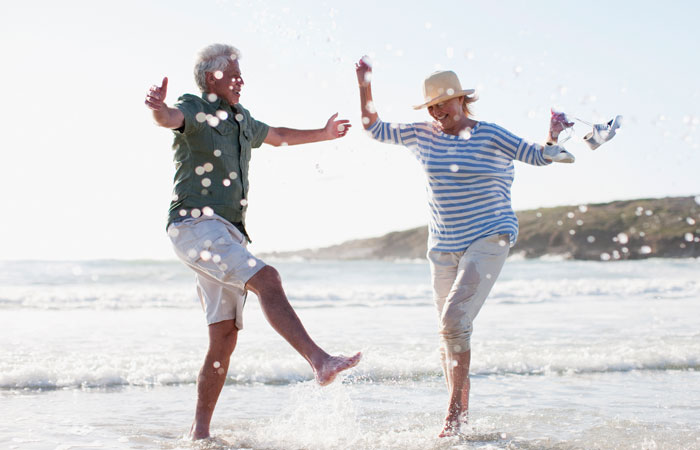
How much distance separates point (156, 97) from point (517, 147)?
1.98 meters

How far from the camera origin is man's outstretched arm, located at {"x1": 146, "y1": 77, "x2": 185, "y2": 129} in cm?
336

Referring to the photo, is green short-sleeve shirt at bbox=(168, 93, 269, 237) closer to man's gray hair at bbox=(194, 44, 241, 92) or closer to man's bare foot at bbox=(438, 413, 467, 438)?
man's gray hair at bbox=(194, 44, 241, 92)

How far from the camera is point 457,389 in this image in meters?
4.22

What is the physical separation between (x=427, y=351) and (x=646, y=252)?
2546 inches

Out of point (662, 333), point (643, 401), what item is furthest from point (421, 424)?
point (662, 333)

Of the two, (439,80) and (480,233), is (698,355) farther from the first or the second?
(439,80)

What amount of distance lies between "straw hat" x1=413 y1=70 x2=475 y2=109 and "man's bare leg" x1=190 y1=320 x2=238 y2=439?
172 centimetres

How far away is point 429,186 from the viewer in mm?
4305

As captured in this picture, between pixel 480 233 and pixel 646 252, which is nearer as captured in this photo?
pixel 480 233

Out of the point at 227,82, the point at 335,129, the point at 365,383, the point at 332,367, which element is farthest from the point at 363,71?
the point at 365,383

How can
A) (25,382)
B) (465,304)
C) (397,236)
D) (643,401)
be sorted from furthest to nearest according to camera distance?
1. (397,236)
2. (25,382)
3. (643,401)
4. (465,304)

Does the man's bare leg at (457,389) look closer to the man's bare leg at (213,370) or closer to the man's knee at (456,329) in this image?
the man's knee at (456,329)

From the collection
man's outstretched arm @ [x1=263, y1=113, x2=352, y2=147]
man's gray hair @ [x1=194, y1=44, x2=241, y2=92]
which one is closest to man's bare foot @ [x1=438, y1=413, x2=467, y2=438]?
man's outstretched arm @ [x1=263, y1=113, x2=352, y2=147]

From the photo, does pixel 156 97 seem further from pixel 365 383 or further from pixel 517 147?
pixel 365 383
